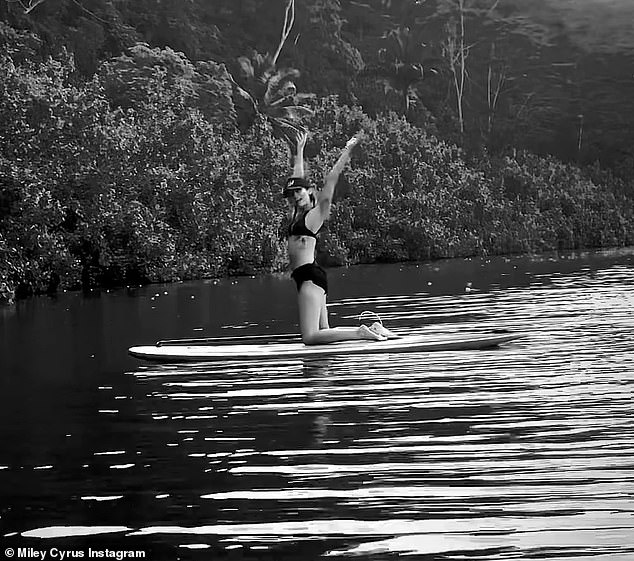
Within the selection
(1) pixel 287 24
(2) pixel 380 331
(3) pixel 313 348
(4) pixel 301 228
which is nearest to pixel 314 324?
(3) pixel 313 348

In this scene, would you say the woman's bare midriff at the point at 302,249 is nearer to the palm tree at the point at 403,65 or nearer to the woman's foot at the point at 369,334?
the woman's foot at the point at 369,334

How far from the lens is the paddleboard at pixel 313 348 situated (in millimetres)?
12383

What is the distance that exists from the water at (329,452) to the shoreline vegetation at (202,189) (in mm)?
12755

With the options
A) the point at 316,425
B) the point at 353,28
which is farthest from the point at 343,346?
the point at 353,28

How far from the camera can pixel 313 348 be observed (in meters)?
12.6

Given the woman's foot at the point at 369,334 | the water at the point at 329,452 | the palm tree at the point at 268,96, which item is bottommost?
the water at the point at 329,452

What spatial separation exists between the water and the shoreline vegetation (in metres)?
12.8

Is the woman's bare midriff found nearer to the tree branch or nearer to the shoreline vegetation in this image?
the shoreline vegetation

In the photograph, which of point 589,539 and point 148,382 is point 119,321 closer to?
point 148,382

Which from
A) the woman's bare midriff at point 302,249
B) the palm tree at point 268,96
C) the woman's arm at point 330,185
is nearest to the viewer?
the woman's arm at point 330,185

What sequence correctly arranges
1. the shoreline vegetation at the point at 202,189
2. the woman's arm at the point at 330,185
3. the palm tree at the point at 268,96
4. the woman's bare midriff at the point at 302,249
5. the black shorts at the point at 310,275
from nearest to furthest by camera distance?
the woman's arm at the point at 330,185 < the black shorts at the point at 310,275 < the woman's bare midriff at the point at 302,249 < the shoreline vegetation at the point at 202,189 < the palm tree at the point at 268,96

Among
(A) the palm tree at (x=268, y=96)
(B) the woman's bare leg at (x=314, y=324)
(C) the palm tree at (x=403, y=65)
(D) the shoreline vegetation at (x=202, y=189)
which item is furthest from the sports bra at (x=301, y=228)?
(C) the palm tree at (x=403, y=65)

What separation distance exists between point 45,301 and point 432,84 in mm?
46158

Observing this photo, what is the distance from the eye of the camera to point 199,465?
7.18m
